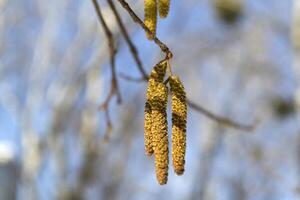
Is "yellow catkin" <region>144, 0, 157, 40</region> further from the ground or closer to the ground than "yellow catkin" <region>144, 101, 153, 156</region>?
further from the ground

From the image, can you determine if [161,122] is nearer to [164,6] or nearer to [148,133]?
[148,133]

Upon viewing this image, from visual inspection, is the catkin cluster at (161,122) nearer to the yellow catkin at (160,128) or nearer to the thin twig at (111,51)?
the yellow catkin at (160,128)

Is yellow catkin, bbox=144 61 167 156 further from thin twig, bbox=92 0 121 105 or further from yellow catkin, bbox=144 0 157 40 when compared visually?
thin twig, bbox=92 0 121 105

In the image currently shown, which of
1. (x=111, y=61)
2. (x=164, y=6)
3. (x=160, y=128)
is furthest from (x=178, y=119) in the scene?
(x=111, y=61)

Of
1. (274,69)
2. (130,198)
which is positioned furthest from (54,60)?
(130,198)

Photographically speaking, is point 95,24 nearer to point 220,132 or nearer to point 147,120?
point 220,132

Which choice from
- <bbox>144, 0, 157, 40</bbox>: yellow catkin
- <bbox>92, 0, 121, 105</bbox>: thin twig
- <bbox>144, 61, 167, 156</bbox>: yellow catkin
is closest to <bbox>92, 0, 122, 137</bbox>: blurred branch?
Answer: <bbox>92, 0, 121, 105</bbox>: thin twig

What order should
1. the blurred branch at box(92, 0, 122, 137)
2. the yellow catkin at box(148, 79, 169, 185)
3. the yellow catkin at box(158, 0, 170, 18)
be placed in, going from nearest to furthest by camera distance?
1. the yellow catkin at box(148, 79, 169, 185)
2. the yellow catkin at box(158, 0, 170, 18)
3. the blurred branch at box(92, 0, 122, 137)

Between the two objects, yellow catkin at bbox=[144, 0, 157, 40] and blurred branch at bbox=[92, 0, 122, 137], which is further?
blurred branch at bbox=[92, 0, 122, 137]
